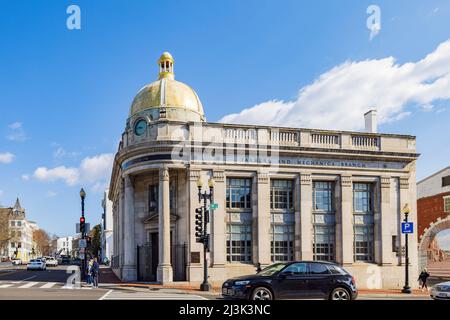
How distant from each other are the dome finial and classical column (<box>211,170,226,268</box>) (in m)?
12.9

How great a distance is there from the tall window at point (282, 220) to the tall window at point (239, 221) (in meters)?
1.46

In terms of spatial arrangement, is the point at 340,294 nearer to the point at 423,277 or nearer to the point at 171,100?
the point at 423,277

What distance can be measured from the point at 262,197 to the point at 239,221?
6.47ft

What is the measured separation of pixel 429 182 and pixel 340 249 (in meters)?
19.6

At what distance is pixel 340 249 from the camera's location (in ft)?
103

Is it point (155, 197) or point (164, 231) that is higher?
point (155, 197)

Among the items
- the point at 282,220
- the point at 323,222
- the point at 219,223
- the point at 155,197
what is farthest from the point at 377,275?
the point at 155,197

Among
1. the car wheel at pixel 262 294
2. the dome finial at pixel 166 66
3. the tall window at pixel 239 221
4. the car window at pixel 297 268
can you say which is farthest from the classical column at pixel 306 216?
the dome finial at pixel 166 66

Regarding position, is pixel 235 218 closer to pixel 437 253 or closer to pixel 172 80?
pixel 172 80

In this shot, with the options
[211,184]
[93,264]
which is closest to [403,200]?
[211,184]

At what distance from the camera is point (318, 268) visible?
17969 mm

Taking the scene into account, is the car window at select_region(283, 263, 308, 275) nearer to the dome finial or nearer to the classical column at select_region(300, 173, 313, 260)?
the classical column at select_region(300, 173, 313, 260)

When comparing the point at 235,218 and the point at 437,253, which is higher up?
the point at 235,218

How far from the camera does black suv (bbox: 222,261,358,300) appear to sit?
17.1m
